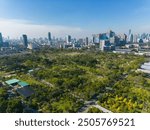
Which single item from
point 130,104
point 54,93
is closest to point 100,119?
point 130,104

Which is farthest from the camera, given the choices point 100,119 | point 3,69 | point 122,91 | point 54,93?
point 3,69

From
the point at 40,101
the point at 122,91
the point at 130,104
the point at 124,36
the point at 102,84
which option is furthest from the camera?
the point at 124,36

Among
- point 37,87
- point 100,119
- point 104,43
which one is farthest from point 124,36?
point 100,119

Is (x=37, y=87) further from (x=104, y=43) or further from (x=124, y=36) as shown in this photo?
(x=124, y=36)

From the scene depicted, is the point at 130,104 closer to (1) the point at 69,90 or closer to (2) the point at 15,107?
(1) the point at 69,90

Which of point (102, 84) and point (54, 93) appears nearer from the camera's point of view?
point (54, 93)

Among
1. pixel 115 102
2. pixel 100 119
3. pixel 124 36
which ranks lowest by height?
pixel 115 102

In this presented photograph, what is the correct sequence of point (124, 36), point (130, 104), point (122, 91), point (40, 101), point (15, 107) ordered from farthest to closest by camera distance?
point (124, 36), point (122, 91), point (40, 101), point (130, 104), point (15, 107)

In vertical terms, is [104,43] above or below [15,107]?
above

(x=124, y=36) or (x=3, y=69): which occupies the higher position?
(x=124, y=36)
